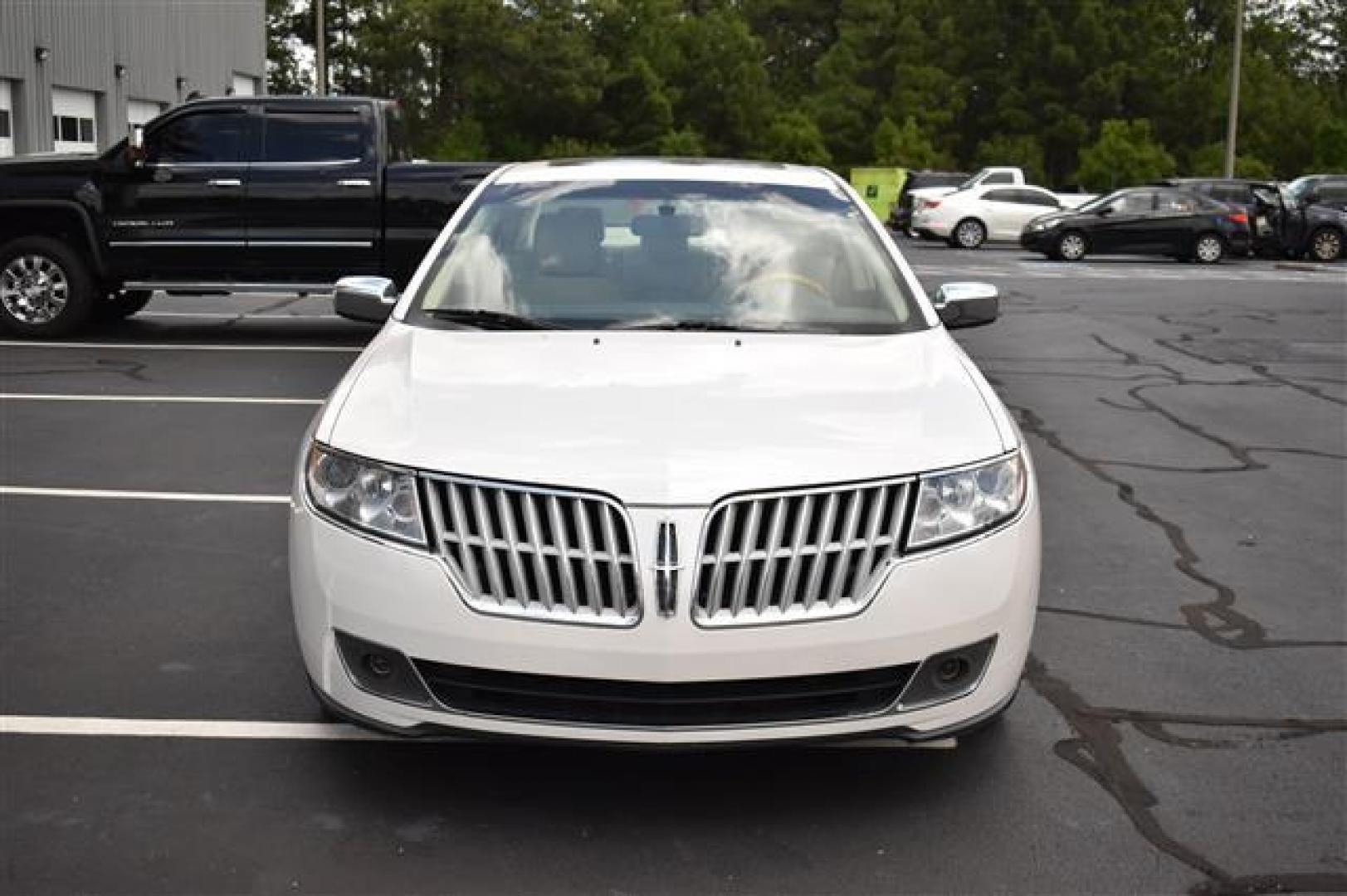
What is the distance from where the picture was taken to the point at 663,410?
4.13 m

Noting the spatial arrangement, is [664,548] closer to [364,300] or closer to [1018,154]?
[364,300]

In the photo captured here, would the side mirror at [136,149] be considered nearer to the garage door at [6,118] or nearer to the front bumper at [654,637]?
the front bumper at [654,637]

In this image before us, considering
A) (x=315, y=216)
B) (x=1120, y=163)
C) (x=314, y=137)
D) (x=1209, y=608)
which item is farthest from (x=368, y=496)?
(x=1120, y=163)

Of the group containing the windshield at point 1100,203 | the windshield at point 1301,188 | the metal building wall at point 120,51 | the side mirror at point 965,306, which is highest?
the metal building wall at point 120,51

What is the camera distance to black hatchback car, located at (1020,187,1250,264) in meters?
31.3

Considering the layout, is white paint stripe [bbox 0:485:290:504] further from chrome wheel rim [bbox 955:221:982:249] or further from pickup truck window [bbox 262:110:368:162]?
chrome wheel rim [bbox 955:221:982:249]

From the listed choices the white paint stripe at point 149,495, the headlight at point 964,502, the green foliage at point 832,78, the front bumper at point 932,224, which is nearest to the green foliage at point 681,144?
the green foliage at point 832,78

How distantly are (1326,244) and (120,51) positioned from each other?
2658cm

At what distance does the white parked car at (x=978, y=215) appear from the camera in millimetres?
36594

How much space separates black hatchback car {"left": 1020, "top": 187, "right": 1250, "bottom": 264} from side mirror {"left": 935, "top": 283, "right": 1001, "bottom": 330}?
2637 centimetres

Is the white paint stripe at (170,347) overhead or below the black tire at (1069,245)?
overhead

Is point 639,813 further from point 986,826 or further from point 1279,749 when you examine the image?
point 1279,749

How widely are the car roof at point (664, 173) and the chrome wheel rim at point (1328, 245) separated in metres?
29.7

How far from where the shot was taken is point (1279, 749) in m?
4.59
